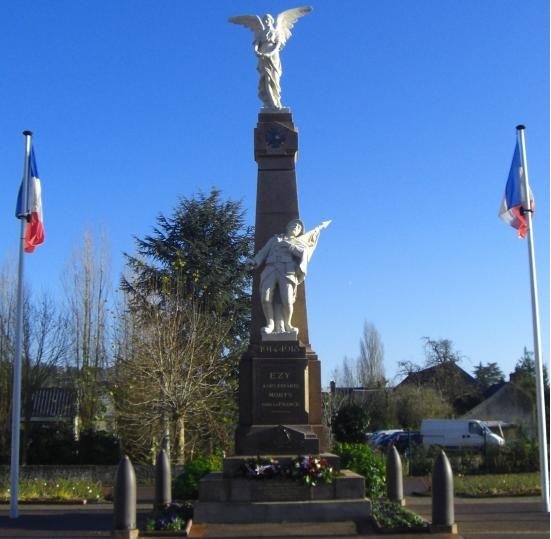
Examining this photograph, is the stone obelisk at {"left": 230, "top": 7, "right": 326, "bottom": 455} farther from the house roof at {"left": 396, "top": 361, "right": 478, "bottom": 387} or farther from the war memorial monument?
the house roof at {"left": 396, "top": 361, "right": 478, "bottom": 387}

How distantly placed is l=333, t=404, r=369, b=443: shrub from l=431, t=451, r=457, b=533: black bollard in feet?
44.8

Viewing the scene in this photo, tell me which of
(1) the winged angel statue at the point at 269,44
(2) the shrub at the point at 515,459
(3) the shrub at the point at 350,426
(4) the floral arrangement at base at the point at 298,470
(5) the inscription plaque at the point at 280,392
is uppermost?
(1) the winged angel statue at the point at 269,44

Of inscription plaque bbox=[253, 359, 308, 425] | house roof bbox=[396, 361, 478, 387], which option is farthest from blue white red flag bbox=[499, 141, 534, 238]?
house roof bbox=[396, 361, 478, 387]

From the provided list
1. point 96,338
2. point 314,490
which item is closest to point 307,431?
point 314,490

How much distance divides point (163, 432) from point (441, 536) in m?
16.9

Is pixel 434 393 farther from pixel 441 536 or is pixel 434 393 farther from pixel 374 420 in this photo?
pixel 441 536

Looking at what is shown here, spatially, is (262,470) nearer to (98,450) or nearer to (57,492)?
(57,492)

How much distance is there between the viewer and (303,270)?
48.8ft

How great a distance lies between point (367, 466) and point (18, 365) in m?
7.03

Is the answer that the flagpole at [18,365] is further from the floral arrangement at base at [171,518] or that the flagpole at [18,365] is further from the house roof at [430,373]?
the house roof at [430,373]

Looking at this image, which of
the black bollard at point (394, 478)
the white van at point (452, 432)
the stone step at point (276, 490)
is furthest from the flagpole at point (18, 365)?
the white van at point (452, 432)

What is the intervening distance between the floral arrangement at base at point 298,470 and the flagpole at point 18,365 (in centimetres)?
508

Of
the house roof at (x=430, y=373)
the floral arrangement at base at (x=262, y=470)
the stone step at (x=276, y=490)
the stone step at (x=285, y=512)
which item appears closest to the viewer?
the stone step at (x=285, y=512)

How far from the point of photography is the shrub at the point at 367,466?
15.4m
